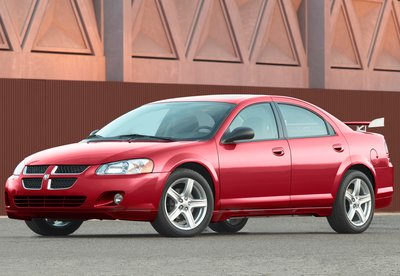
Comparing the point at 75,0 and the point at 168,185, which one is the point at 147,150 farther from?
the point at 75,0

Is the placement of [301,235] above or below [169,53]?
below

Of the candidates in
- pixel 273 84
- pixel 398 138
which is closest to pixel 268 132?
pixel 398 138

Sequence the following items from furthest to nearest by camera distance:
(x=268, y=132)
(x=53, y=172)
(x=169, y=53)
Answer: (x=169, y=53) < (x=268, y=132) < (x=53, y=172)

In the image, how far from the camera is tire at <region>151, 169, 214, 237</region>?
1320 cm

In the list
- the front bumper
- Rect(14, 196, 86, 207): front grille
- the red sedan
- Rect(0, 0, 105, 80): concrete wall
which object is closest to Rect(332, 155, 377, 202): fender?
the red sedan

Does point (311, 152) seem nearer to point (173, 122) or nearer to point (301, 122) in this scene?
point (301, 122)

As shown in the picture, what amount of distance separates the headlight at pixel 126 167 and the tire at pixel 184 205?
28cm

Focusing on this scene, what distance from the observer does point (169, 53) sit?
28000 mm

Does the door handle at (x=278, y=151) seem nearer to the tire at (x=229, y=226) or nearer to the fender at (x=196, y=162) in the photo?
the fender at (x=196, y=162)

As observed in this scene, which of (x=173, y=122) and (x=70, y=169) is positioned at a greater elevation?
(x=173, y=122)

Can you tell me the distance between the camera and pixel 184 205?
1331 cm

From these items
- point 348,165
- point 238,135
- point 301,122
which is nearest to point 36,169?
point 238,135

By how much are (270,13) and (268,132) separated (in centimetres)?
1602

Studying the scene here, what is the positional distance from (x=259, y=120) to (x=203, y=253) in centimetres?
321
